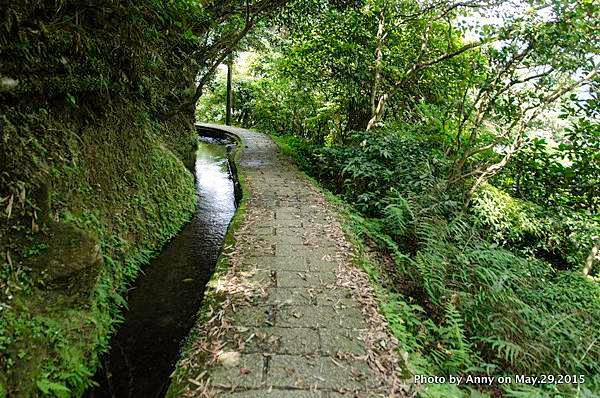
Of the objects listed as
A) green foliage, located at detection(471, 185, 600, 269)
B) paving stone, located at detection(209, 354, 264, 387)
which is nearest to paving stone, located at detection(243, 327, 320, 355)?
paving stone, located at detection(209, 354, 264, 387)

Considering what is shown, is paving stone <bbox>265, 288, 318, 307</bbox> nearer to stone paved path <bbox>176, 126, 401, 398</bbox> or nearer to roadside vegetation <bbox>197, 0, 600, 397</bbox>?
stone paved path <bbox>176, 126, 401, 398</bbox>

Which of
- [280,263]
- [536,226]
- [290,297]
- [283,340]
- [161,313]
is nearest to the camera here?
[283,340]

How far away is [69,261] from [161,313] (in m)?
1.23

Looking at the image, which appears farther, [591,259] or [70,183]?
Result: [591,259]

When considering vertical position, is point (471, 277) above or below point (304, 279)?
below

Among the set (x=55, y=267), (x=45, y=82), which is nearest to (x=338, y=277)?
(x=55, y=267)

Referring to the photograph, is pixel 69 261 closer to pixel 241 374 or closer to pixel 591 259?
Answer: pixel 241 374

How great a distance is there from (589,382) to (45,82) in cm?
629

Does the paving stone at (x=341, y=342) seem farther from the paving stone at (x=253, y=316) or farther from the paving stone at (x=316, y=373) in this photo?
the paving stone at (x=253, y=316)

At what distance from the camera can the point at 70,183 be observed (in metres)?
3.98

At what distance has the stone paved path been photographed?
250 centimetres

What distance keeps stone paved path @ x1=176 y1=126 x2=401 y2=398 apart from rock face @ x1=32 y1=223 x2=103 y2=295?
120 cm

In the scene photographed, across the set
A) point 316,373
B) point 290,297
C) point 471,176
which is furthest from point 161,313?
point 471,176

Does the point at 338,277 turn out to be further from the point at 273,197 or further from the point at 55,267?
the point at 273,197
